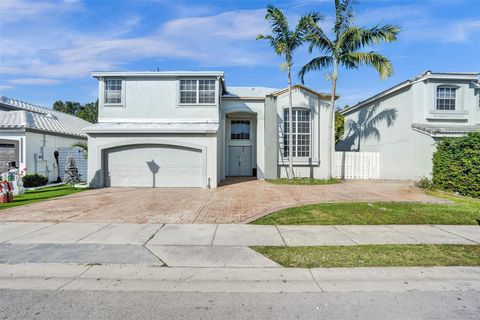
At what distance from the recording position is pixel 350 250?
543 centimetres

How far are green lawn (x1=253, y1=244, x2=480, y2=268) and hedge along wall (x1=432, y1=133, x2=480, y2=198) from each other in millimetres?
8219

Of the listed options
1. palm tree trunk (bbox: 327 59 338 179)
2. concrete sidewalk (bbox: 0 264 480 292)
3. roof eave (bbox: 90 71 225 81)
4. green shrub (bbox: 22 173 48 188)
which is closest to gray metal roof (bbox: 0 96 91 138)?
green shrub (bbox: 22 173 48 188)

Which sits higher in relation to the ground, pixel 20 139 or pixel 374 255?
pixel 20 139

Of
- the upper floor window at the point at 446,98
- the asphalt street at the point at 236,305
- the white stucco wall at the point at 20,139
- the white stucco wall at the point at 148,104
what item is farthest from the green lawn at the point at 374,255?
the white stucco wall at the point at 20,139

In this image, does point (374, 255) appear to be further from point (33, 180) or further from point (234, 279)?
point (33, 180)

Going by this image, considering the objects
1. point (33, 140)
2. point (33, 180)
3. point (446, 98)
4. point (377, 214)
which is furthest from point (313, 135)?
point (33, 140)

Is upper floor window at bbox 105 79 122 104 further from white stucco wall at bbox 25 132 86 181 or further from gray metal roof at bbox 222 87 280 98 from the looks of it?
gray metal roof at bbox 222 87 280 98

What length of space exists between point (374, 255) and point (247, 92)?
16.5 metres

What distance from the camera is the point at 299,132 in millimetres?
18297

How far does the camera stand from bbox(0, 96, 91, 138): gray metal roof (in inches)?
634

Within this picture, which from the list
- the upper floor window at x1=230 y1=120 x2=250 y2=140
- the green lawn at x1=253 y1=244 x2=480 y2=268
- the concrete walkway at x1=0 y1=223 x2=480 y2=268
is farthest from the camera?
the upper floor window at x1=230 y1=120 x2=250 y2=140

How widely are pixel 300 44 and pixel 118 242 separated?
15.5 metres

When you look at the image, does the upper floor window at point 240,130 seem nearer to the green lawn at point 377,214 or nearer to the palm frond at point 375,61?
the palm frond at point 375,61

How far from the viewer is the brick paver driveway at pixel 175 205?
8.12 metres
